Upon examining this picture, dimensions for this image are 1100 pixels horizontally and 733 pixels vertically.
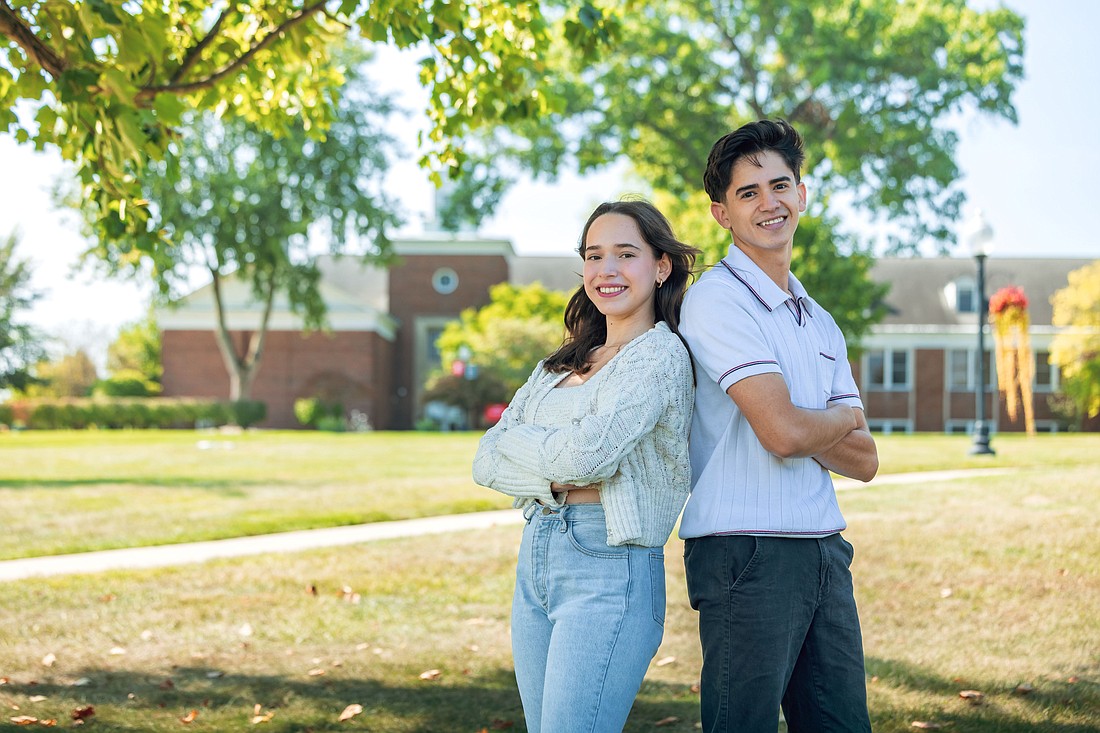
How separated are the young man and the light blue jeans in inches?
6.7

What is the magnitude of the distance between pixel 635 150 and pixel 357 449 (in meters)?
10.9

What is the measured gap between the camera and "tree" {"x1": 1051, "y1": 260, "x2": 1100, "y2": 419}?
3422cm

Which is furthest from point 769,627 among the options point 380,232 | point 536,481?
point 380,232

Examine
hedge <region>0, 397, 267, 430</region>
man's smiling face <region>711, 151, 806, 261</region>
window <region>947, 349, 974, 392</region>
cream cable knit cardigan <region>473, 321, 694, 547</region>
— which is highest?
window <region>947, 349, 974, 392</region>

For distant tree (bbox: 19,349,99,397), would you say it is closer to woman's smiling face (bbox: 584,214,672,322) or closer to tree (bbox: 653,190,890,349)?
tree (bbox: 653,190,890,349)

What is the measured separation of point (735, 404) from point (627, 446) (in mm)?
329

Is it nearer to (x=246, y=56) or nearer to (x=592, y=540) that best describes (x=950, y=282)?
(x=246, y=56)

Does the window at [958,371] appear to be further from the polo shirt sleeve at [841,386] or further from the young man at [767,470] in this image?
the young man at [767,470]

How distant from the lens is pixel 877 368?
42.1m

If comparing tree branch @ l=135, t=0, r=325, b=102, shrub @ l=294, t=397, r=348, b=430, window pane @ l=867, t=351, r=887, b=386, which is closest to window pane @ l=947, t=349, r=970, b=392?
window pane @ l=867, t=351, r=887, b=386


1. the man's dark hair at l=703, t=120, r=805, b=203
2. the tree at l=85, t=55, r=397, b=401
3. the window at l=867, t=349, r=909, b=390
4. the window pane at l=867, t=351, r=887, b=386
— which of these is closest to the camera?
the man's dark hair at l=703, t=120, r=805, b=203

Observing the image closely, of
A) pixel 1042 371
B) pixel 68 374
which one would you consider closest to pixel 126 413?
pixel 68 374

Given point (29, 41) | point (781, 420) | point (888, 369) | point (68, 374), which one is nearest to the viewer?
point (781, 420)

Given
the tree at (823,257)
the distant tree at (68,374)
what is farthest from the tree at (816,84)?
the distant tree at (68,374)
